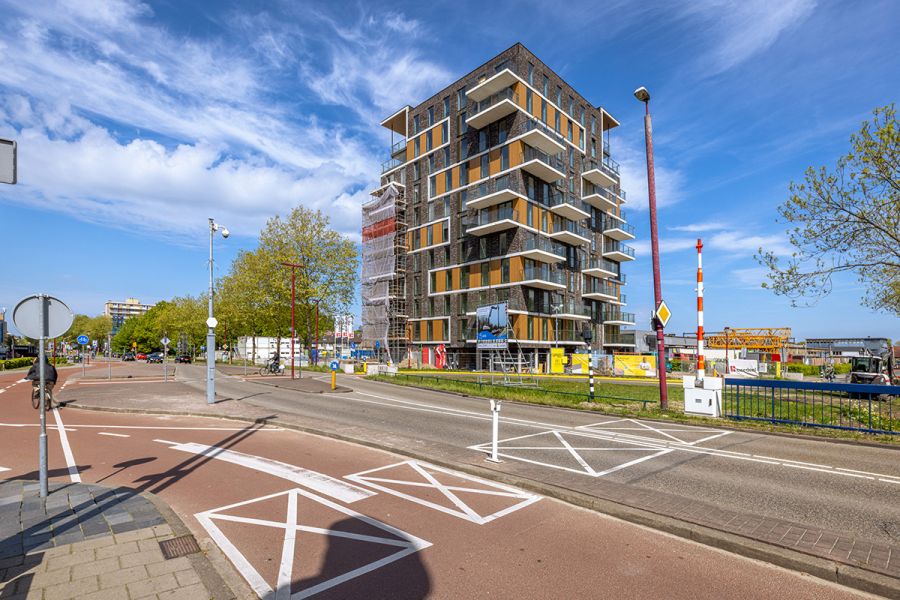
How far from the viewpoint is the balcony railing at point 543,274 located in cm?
4047

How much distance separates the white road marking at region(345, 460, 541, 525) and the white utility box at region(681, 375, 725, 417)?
8.61 meters

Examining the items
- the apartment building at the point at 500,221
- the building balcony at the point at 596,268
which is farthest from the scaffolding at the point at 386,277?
the building balcony at the point at 596,268

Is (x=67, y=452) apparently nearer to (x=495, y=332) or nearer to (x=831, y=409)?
(x=495, y=332)

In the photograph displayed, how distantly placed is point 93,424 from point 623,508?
13396 mm

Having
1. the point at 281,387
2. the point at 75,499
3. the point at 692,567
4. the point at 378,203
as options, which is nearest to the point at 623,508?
the point at 692,567

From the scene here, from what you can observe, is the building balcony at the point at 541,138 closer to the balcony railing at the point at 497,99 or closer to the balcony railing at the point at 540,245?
the balcony railing at the point at 497,99

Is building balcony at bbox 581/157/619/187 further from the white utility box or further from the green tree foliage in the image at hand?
the white utility box

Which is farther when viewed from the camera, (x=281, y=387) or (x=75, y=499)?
(x=281, y=387)

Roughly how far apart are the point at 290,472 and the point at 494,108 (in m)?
38.6

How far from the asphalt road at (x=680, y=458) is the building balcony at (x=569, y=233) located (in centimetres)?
3189

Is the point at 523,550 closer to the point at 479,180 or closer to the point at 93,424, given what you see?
the point at 93,424

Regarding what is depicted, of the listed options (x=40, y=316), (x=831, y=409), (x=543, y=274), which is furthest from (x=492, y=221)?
(x=40, y=316)

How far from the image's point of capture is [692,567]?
4293mm

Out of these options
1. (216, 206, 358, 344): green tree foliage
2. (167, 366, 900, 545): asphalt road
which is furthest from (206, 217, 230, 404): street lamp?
(216, 206, 358, 344): green tree foliage
